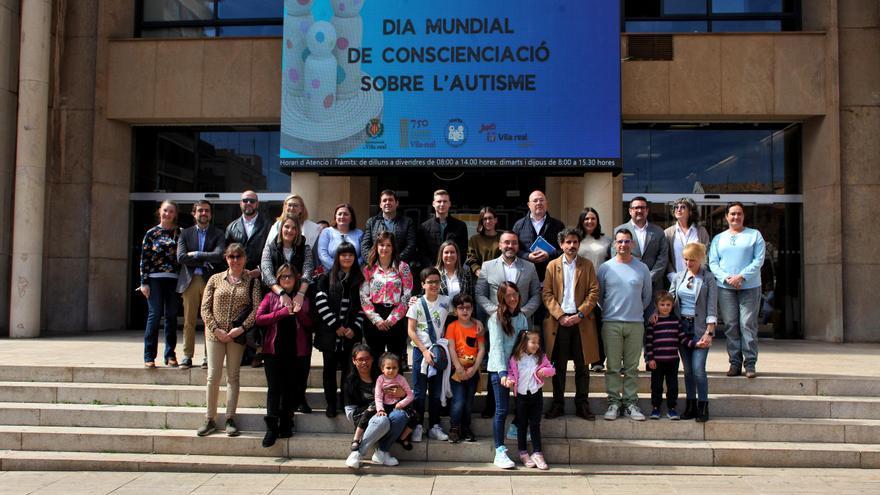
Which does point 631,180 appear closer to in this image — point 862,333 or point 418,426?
point 862,333

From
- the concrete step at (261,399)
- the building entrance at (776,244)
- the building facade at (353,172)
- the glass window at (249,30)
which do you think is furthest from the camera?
the glass window at (249,30)

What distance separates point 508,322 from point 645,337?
5.16 feet

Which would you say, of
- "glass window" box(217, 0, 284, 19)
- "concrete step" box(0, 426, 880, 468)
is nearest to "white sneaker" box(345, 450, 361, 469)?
"concrete step" box(0, 426, 880, 468)

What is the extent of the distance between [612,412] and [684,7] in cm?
916

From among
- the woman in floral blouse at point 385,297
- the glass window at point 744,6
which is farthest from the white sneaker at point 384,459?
the glass window at point 744,6

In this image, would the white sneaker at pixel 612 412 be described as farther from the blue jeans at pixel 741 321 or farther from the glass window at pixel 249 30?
the glass window at pixel 249 30

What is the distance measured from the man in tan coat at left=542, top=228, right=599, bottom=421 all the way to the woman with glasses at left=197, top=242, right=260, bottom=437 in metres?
2.97

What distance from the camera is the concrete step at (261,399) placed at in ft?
21.3

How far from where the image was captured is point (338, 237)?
6941 millimetres

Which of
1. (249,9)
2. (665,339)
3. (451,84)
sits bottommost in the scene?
(665,339)

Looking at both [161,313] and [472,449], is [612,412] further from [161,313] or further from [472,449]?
[161,313]

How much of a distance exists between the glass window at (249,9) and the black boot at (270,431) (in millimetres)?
9173

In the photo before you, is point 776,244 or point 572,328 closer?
point 572,328

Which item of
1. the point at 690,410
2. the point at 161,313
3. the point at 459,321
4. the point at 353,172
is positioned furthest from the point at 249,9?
the point at 690,410
